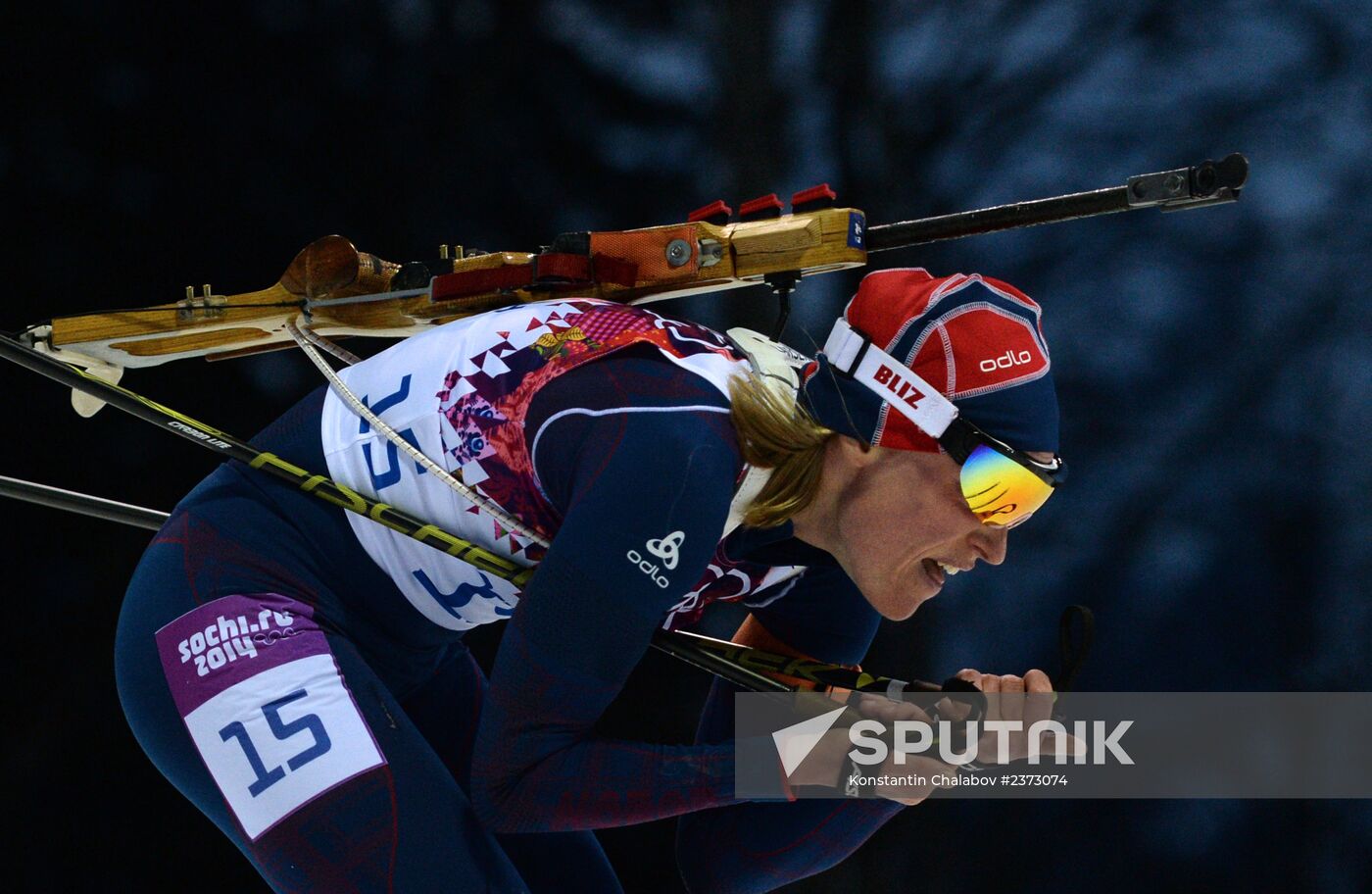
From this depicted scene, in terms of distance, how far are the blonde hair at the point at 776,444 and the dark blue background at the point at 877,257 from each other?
75 cm

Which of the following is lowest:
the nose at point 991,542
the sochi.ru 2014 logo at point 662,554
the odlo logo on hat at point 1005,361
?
the sochi.ru 2014 logo at point 662,554

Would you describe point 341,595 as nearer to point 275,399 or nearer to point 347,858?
point 347,858

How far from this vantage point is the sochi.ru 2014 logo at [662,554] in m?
1.08

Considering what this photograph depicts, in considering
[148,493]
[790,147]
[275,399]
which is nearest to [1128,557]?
[790,147]

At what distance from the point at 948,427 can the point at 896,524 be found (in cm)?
10

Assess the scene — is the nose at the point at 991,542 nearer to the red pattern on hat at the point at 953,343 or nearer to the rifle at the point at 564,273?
the red pattern on hat at the point at 953,343

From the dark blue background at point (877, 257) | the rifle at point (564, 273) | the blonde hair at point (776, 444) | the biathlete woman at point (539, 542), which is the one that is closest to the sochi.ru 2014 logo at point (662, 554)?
the biathlete woman at point (539, 542)

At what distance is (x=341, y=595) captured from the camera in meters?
1.27

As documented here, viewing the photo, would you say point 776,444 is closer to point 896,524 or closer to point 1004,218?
point 896,524

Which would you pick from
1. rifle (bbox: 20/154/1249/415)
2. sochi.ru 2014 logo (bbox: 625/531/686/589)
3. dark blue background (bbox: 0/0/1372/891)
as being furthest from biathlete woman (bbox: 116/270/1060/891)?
dark blue background (bbox: 0/0/1372/891)

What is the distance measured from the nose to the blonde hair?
150mm

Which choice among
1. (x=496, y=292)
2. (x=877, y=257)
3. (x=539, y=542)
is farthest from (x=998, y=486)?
(x=877, y=257)

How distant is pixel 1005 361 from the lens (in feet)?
4.02

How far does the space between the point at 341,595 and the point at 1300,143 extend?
1.20 m
